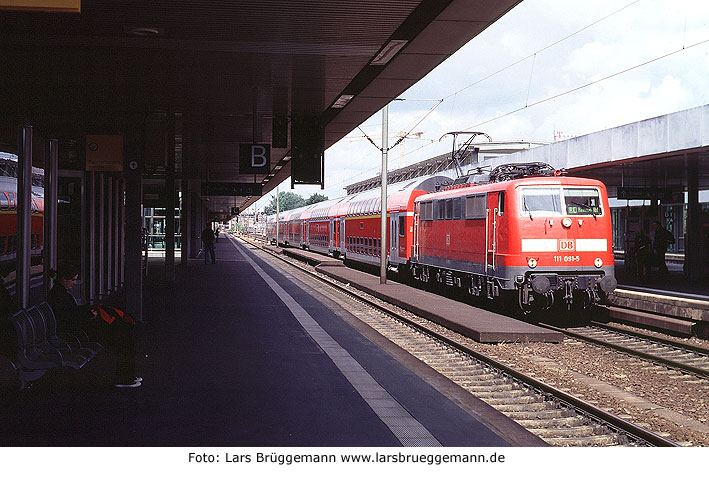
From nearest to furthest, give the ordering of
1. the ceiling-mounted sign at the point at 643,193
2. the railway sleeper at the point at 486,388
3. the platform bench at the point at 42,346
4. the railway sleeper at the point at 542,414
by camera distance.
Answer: the platform bench at the point at 42,346, the railway sleeper at the point at 542,414, the railway sleeper at the point at 486,388, the ceiling-mounted sign at the point at 643,193

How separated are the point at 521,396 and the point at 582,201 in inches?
303

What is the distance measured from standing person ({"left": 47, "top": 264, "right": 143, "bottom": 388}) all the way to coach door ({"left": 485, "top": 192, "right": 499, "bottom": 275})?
9574 millimetres

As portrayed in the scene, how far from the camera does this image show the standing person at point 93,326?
26.1ft

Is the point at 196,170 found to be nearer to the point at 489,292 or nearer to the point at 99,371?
the point at 489,292

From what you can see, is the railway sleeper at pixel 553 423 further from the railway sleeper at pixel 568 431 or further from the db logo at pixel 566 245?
the db logo at pixel 566 245

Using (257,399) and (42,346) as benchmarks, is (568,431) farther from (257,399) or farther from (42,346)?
(42,346)

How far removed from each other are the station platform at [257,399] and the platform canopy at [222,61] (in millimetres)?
3426

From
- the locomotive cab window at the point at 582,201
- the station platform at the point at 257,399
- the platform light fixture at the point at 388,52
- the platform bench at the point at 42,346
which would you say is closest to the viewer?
the station platform at the point at 257,399

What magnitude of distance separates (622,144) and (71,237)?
13804mm

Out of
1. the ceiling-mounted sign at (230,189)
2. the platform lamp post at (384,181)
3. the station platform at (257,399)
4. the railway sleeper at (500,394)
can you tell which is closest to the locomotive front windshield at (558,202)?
the station platform at (257,399)

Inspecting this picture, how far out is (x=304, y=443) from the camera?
19.6 feet

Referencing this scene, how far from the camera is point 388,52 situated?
10.2 metres

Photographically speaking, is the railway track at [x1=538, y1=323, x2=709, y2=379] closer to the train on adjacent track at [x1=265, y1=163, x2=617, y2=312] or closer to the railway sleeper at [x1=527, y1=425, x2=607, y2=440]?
the train on adjacent track at [x1=265, y1=163, x2=617, y2=312]

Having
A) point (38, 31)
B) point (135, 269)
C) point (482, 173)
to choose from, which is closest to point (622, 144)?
point (482, 173)
